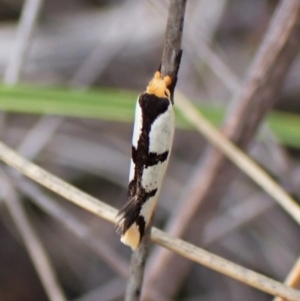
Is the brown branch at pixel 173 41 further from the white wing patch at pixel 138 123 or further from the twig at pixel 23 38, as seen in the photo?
the twig at pixel 23 38

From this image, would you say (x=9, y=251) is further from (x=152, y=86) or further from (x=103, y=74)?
(x=152, y=86)

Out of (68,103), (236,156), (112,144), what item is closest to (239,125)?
(236,156)

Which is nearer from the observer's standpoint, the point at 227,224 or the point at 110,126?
the point at 227,224

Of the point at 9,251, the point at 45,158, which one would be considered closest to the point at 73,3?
the point at 45,158

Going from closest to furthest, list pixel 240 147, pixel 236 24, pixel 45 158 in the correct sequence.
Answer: pixel 240 147, pixel 45 158, pixel 236 24

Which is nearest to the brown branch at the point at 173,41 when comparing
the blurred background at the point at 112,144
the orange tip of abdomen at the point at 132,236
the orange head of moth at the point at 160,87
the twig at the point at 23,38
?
the orange head of moth at the point at 160,87

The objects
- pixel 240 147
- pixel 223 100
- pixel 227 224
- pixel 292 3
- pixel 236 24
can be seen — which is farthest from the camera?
pixel 236 24
